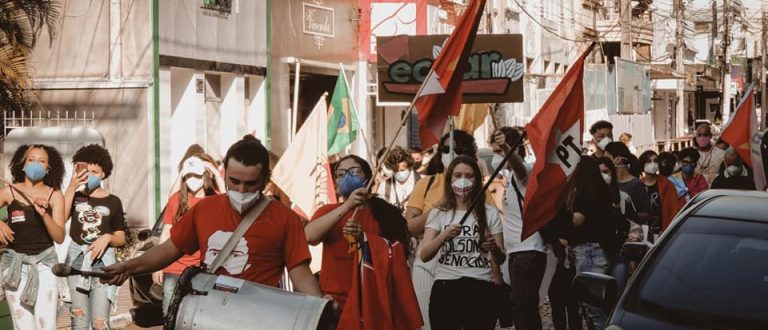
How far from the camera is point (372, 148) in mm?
29359

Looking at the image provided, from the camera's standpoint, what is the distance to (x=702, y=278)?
233 inches

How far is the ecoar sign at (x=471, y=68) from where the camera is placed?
14531mm

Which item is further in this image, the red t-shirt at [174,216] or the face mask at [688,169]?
the face mask at [688,169]

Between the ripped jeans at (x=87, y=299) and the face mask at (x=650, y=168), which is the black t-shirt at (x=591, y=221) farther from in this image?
the ripped jeans at (x=87, y=299)

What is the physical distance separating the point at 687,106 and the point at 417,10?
47.5 m

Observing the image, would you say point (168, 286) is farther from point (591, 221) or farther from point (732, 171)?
point (732, 171)

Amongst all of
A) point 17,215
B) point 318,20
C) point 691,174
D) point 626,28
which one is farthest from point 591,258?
point 626,28

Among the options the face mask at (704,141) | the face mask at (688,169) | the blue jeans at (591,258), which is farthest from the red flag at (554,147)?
the face mask at (704,141)

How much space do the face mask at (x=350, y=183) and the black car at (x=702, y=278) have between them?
5.25ft

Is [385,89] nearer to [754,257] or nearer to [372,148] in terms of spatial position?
[754,257]

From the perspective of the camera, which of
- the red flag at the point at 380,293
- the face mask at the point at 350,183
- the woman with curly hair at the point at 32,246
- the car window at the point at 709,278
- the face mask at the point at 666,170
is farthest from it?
the face mask at the point at 666,170

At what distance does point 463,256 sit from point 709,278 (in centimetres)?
318

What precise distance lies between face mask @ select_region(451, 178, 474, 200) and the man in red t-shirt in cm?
277

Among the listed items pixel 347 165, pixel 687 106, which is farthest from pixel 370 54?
pixel 687 106
